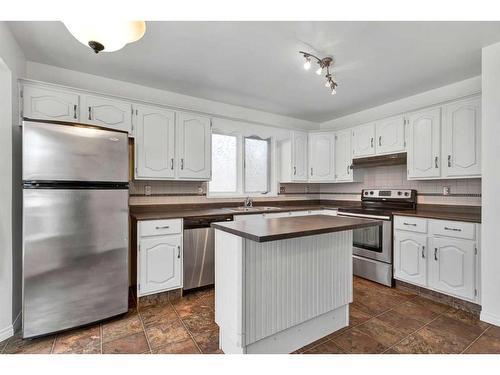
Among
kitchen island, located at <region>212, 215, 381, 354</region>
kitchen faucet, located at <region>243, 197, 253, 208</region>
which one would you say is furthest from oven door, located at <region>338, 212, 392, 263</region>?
kitchen faucet, located at <region>243, 197, 253, 208</region>

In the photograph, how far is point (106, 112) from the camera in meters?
2.59

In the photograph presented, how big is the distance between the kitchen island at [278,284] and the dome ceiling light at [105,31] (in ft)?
3.97

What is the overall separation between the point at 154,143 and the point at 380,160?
293cm

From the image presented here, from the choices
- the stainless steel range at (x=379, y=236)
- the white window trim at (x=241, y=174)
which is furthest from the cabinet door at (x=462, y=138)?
the white window trim at (x=241, y=174)

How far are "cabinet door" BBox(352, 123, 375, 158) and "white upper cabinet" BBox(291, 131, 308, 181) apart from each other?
2.49 feet

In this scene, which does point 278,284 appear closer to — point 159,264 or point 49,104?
point 159,264

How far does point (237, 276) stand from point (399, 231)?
2275 millimetres

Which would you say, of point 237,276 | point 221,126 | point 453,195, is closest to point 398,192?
point 453,195

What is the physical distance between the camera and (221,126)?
345 cm

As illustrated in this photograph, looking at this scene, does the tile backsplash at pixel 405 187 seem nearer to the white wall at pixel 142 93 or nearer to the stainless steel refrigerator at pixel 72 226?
the white wall at pixel 142 93

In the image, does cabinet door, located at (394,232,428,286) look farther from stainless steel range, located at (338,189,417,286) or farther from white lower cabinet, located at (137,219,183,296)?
white lower cabinet, located at (137,219,183,296)

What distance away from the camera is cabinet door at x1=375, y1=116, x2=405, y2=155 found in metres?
3.22

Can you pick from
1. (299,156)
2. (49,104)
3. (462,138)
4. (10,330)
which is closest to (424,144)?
(462,138)

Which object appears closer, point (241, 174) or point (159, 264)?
point (159, 264)
